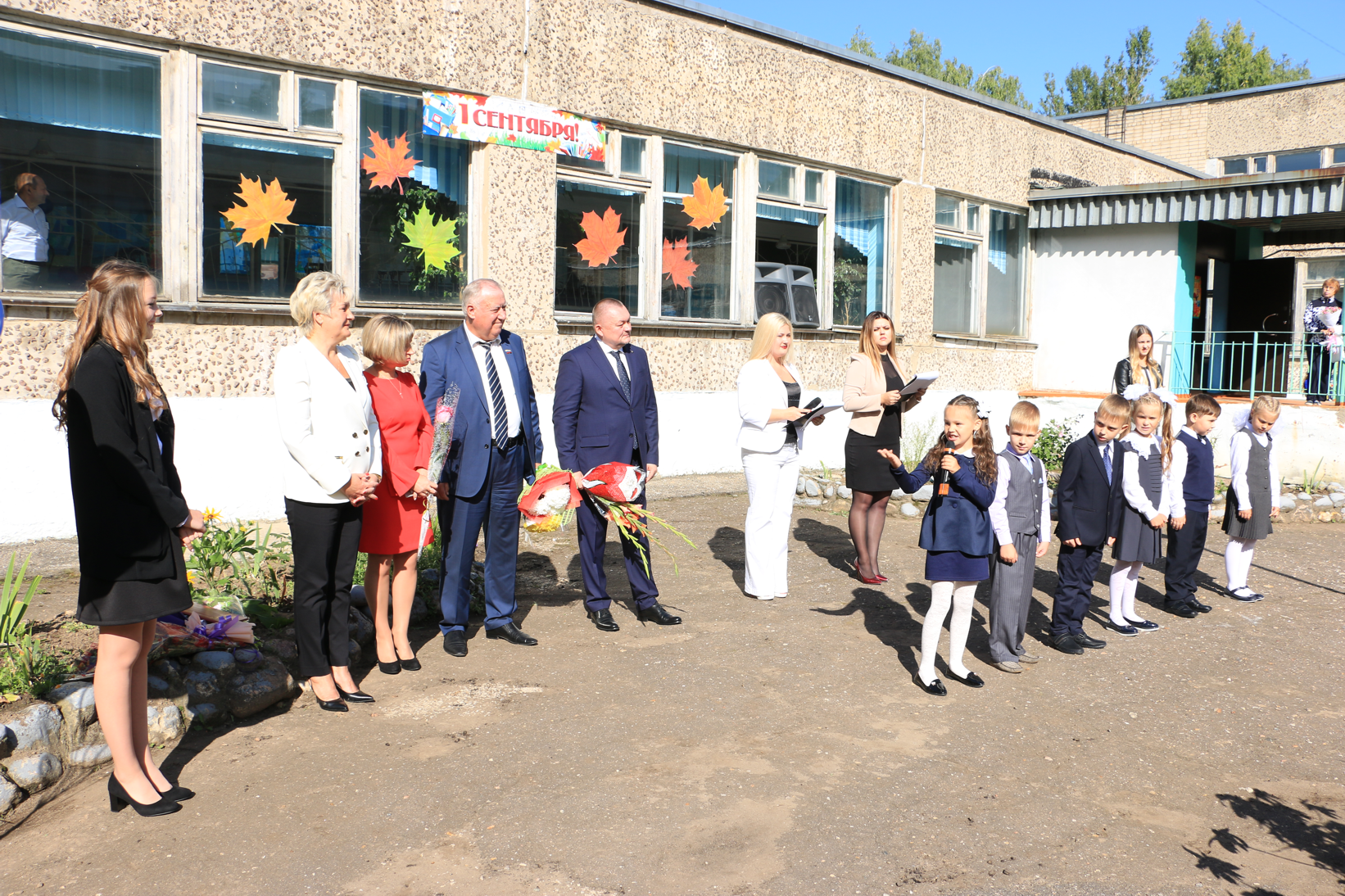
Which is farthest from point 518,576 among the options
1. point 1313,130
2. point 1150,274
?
point 1313,130

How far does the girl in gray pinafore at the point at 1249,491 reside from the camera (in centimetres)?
732

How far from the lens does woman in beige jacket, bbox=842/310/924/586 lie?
7.25m

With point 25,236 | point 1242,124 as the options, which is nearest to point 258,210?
point 25,236

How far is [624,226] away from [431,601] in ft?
19.1

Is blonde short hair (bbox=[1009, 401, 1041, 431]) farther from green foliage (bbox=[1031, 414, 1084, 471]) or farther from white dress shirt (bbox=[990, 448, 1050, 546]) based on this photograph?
green foliage (bbox=[1031, 414, 1084, 471])

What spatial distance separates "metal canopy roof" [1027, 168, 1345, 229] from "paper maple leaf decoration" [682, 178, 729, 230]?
623 cm

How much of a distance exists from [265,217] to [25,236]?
1.70 metres

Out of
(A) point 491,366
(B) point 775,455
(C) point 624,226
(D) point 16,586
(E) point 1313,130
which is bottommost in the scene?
(D) point 16,586

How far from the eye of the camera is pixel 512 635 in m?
5.77

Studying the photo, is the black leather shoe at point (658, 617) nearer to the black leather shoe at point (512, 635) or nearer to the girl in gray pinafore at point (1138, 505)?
the black leather shoe at point (512, 635)

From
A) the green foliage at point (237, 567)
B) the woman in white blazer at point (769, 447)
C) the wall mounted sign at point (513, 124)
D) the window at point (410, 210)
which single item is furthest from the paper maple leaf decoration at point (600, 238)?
the green foliage at point (237, 567)

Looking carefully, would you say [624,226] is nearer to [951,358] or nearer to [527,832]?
[951,358]

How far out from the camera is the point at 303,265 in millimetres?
8711

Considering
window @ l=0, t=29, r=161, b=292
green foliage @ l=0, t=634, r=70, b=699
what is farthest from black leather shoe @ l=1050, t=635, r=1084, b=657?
window @ l=0, t=29, r=161, b=292
